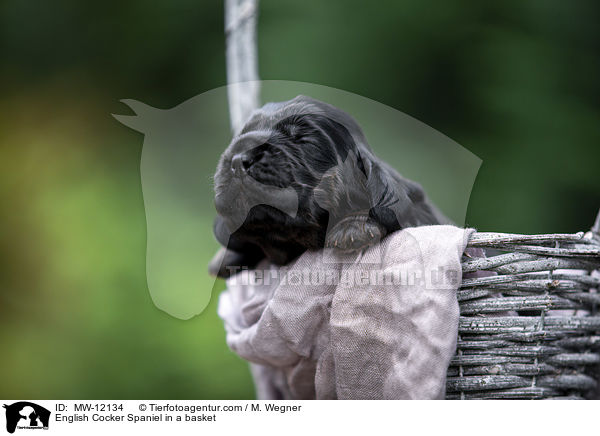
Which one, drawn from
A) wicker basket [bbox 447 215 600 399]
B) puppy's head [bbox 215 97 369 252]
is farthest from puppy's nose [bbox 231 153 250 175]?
wicker basket [bbox 447 215 600 399]

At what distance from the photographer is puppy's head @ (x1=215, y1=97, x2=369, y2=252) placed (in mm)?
704

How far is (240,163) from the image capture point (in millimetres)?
709

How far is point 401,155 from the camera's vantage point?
0.80 m

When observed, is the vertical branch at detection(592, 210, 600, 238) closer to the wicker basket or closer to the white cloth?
the wicker basket

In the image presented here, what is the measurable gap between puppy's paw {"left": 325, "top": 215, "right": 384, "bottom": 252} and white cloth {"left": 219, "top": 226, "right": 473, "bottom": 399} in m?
0.01

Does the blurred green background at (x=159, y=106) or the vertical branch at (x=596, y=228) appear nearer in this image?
the vertical branch at (x=596, y=228)

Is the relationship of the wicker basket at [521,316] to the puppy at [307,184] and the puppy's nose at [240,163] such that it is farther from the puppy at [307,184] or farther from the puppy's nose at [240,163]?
the puppy's nose at [240,163]

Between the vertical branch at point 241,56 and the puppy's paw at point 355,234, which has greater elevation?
the vertical branch at point 241,56

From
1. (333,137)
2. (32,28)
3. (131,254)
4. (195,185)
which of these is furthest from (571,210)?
(32,28)

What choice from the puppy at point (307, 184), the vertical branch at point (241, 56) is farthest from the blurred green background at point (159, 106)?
the puppy at point (307, 184)

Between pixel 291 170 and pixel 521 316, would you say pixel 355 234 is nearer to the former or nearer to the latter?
pixel 291 170
